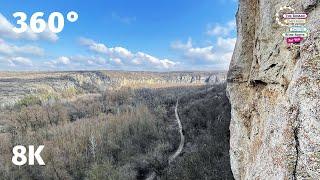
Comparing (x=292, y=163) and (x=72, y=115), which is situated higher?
(x=292, y=163)

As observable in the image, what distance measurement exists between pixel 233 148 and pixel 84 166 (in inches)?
1239

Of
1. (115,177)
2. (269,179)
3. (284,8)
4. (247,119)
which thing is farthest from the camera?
(115,177)

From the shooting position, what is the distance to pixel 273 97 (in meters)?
6.75

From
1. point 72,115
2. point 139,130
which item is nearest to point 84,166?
point 139,130

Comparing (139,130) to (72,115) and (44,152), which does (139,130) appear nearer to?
(44,152)

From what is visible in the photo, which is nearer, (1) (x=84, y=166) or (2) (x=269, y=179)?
(2) (x=269, y=179)

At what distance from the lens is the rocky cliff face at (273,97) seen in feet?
15.6

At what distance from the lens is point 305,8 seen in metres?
5.79

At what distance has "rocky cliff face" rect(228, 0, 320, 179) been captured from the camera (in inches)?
187
